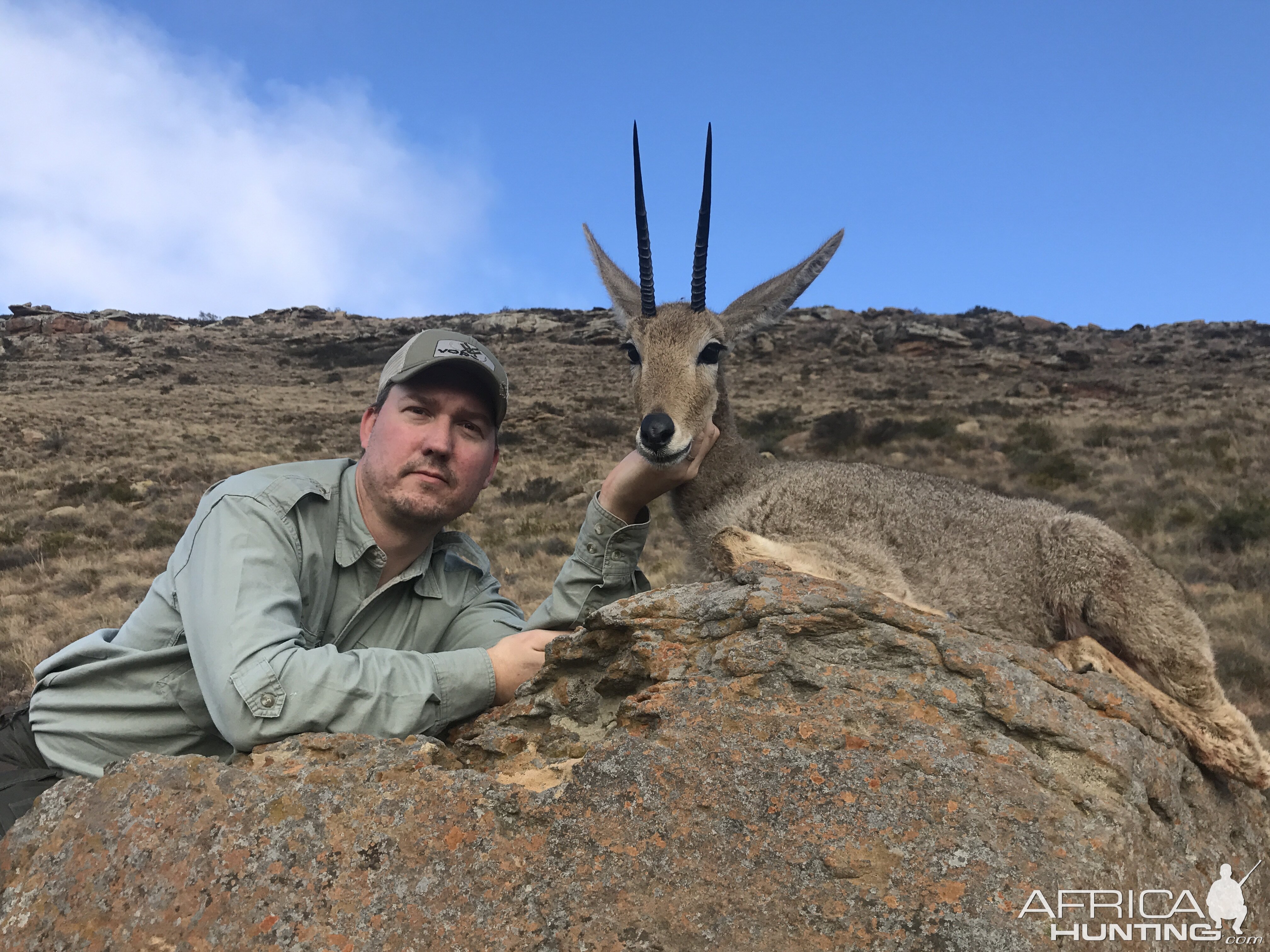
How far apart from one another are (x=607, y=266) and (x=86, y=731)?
5254 mm

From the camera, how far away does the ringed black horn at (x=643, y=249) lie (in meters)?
5.52

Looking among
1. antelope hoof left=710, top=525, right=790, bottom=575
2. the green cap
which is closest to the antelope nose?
antelope hoof left=710, top=525, right=790, bottom=575

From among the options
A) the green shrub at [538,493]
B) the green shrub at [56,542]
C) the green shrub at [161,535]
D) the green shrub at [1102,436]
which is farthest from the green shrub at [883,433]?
the green shrub at [56,542]

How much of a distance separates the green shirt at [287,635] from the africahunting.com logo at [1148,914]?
207 cm

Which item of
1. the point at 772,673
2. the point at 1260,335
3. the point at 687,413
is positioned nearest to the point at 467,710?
the point at 772,673

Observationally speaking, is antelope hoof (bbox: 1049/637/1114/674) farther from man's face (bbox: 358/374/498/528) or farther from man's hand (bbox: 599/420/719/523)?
man's face (bbox: 358/374/498/528)

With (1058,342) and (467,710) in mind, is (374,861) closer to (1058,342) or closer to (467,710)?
(467,710)

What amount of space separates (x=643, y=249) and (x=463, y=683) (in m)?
3.79

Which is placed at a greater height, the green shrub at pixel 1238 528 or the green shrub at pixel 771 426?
the green shrub at pixel 771 426

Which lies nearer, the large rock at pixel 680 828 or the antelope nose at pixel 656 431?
the large rock at pixel 680 828

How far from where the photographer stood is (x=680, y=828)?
2271 mm

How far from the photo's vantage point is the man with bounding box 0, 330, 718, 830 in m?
2.76

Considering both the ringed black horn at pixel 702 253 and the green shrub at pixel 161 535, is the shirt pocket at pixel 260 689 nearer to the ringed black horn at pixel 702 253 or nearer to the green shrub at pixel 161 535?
the ringed black horn at pixel 702 253

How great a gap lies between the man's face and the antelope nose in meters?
0.90
